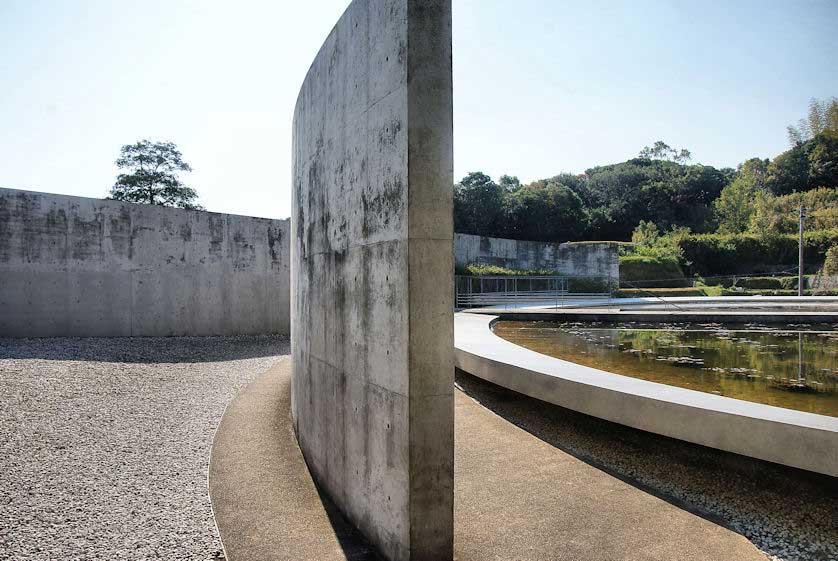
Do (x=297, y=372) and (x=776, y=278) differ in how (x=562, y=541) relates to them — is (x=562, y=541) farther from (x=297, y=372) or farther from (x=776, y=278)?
(x=776, y=278)

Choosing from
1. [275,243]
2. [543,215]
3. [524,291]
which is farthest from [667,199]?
[275,243]

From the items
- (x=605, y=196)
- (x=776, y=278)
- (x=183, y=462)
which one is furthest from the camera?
(x=605, y=196)

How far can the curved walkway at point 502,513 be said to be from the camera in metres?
2.61

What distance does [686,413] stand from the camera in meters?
3.24

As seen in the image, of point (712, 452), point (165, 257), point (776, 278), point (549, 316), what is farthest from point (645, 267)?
point (712, 452)

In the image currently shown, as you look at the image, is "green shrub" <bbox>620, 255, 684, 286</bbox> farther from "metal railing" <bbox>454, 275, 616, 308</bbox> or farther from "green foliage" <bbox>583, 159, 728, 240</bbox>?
"green foliage" <bbox>583, 159, 728, 240</bbox>

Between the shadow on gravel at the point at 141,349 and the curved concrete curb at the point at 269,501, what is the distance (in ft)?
15.0

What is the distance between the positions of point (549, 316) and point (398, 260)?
11.0 meters

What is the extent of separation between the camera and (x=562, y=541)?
2672 mm

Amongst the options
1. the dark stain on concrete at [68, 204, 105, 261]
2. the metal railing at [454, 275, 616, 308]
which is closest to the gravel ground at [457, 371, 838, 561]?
the dark stain on concrete at [68, 204, 105, 261]

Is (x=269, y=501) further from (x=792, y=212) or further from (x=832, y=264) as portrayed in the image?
(x=792, y=212)

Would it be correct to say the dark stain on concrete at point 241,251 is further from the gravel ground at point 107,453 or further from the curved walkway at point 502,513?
the curved walkway at point 502,513

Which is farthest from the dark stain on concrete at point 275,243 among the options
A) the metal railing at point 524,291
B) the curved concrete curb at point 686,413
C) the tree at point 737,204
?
the tree at point 737,204

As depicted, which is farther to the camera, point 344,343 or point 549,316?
point 549,316
